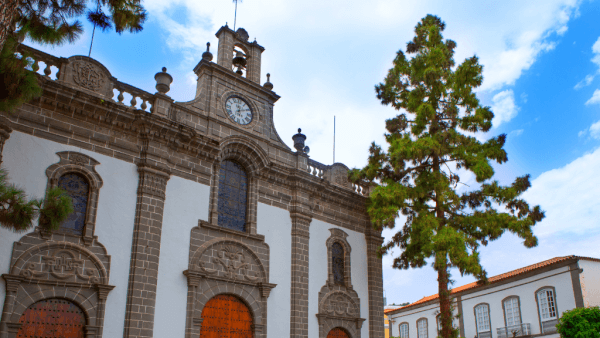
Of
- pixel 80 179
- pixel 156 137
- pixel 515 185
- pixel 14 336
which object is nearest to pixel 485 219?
pixel 515 185

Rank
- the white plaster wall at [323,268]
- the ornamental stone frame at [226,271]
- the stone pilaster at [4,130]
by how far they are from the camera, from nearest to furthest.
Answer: the stone pilaster at [4,130] < the ornamental stone frame at [226,271] < the white plaster wall at [323,268]

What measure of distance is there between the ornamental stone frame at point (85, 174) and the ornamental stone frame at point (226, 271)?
2.74m

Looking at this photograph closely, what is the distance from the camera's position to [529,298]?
25.2 m

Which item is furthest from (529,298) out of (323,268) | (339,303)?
(323,268)

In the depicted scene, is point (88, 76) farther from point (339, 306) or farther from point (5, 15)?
point (339, 306)

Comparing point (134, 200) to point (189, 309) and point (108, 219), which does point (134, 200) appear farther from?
point (189, 309)

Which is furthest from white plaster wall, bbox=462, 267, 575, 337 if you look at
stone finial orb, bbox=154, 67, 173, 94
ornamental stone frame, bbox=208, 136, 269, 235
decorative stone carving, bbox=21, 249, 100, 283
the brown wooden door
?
decorative stone carving, bbox=21, 249, 100, 283

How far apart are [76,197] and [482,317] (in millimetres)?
23236

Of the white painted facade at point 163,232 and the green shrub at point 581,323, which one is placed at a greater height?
the white painted facade at point 163,232

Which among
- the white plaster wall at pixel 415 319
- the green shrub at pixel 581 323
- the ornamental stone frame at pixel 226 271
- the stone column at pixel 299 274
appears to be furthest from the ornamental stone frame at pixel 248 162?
the white plaster wall at pixel 415 319

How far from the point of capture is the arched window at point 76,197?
12.5 meters

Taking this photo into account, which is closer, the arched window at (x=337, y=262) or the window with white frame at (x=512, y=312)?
the arched window at (x=337, y=262)

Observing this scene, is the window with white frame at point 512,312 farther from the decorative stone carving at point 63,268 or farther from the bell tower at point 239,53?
the decorative stone carving at point 63,268

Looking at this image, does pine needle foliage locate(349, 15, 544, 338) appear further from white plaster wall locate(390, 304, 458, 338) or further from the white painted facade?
white plaster wall locate(390, 304, 458, 338)
